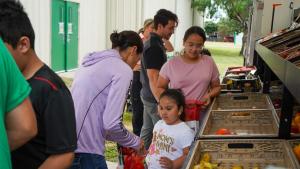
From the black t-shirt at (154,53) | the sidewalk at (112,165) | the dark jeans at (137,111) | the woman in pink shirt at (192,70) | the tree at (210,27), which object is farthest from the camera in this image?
the tree at (210,27)

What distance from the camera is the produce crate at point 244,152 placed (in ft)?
9.01

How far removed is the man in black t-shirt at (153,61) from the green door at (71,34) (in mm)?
9435

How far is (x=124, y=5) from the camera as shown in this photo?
14.0 m

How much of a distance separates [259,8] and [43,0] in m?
6.33

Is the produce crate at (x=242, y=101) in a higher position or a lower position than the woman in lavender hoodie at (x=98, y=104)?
lower

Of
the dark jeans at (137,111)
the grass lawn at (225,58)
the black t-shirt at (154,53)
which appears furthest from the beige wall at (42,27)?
the grass lawn at (225,58)

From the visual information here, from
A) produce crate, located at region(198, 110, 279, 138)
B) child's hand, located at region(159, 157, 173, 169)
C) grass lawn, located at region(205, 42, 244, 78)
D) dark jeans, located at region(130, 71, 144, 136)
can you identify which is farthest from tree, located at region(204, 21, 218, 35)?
child's hand, located at region(159, 157, 173, 169)

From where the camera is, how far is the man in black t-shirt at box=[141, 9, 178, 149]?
13.9ft

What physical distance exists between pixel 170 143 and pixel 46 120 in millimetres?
1605

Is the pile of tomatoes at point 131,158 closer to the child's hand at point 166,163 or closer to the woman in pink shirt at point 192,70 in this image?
the child's hand at point 166,163

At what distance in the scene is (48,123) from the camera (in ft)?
5.12

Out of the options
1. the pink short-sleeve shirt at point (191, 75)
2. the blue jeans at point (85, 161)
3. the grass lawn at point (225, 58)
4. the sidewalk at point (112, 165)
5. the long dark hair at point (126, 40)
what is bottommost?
the grass lawn at point (225, 58)

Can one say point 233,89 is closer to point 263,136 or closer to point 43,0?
point 263,136

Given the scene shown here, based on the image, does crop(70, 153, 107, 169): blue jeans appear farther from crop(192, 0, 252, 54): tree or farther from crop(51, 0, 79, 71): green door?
crop(192, 0, 252, 54): tree
